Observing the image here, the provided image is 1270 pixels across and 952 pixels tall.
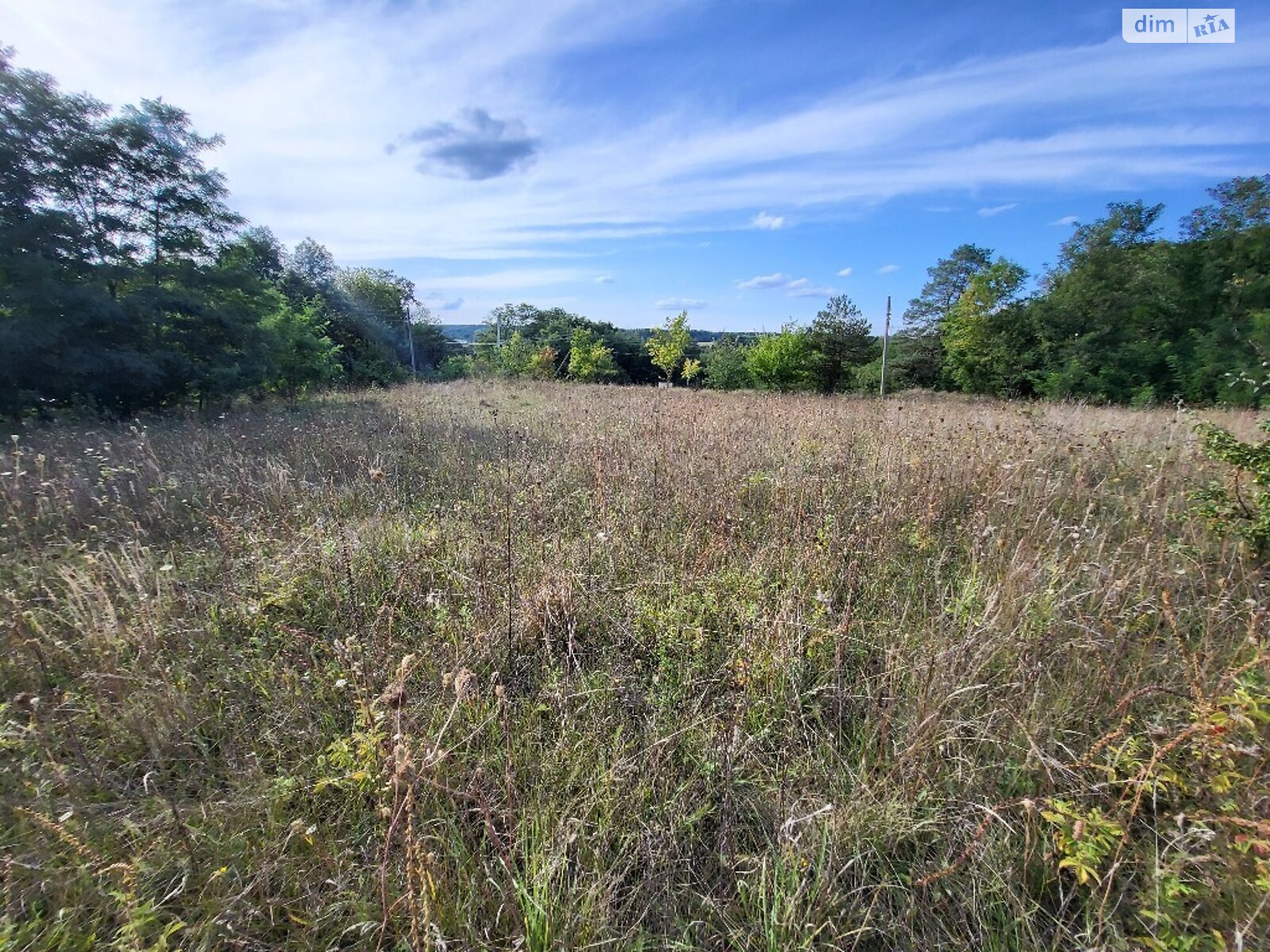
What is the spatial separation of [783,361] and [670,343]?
7761 millimetres

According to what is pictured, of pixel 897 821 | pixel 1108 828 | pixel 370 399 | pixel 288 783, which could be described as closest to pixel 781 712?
pixel 897 821

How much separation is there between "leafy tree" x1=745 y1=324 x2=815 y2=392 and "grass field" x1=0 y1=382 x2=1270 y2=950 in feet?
94.1

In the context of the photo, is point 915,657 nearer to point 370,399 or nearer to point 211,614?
point 211,614

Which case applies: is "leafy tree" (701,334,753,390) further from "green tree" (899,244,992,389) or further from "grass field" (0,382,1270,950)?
"grass field" (0,382,1270,950)

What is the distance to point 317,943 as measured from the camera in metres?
1.24

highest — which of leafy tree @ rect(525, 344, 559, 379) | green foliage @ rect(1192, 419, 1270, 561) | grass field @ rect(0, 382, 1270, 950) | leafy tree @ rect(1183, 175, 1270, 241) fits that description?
leafy tree @ rect(1183, 175, 1270, 241)

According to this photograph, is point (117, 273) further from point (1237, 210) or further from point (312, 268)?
point (1237, 210)

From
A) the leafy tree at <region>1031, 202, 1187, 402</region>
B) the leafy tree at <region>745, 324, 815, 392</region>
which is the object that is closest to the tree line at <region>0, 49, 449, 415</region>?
the leafy tree at <region>745, 324, 815, 392</region>

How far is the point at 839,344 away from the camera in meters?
33.0

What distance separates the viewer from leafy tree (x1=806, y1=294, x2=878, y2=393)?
32.8m

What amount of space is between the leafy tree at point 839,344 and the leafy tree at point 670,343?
8.42 metres

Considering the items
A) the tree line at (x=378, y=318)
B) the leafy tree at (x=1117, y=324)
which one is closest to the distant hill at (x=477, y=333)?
the tree line at (x=378, y=318)

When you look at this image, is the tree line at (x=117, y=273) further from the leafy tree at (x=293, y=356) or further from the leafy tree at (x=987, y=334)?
the leafy tree at (x=987, y=334)

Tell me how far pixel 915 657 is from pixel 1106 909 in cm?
81
